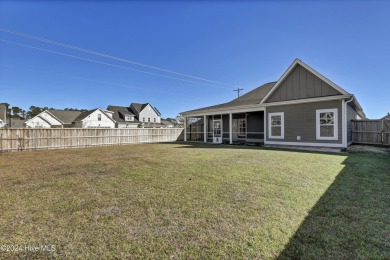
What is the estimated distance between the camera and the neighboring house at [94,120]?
119ft

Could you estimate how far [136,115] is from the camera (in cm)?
4462

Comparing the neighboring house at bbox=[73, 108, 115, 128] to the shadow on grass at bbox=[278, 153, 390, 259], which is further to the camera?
the neighboring house at bbox=[73, 108, 115, 128]

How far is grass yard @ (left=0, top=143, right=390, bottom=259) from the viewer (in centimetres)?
212

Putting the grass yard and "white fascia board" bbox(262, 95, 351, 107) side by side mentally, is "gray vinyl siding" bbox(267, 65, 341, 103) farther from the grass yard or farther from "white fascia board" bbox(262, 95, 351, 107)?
the grass yard

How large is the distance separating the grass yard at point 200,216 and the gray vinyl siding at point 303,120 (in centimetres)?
A: 648

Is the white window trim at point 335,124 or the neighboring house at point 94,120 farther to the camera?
the neighboring house at point 94,120

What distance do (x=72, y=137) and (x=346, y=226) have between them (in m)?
17.2

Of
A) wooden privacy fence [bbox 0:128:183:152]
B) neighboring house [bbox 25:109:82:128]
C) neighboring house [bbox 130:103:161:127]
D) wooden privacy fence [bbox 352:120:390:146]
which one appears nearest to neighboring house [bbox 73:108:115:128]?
neighboring house [bbox 25:109:82:128]

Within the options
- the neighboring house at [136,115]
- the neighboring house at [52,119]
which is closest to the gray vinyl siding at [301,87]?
the neighboring house at [136,115]

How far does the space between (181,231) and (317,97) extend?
11802 millimetres

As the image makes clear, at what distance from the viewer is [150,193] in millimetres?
3939

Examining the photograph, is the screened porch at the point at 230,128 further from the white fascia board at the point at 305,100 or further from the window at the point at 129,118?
the window at the point at 129,118

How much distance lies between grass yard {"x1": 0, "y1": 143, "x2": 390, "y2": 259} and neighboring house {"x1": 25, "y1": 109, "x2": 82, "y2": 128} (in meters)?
36.4

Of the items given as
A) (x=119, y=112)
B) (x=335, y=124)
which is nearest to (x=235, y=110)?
(x=335, y=124)
